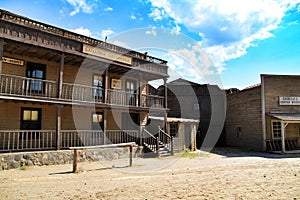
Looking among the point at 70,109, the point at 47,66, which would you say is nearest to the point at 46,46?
the point at 47,66

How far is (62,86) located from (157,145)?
708 centimetres

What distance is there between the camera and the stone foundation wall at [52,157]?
11.0m

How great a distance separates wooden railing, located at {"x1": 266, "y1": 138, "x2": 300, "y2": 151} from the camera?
20.0m

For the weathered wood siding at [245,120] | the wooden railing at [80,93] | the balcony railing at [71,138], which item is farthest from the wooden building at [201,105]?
the wooden railing at [80,93]

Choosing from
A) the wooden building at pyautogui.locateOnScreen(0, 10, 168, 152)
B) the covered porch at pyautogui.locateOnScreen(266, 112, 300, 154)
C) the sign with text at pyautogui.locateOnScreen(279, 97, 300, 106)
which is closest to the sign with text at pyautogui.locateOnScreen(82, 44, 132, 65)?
the wooden building at pyautogui.locateOnScreen(0, 10, 168, 152)

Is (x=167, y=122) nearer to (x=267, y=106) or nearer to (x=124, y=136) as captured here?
(x=124, y=136)

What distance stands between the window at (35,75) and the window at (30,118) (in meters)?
1.16

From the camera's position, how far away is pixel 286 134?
20906 millimetres

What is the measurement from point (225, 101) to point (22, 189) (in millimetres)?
22435

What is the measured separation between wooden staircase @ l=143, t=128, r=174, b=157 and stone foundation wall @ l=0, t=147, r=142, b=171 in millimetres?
1802

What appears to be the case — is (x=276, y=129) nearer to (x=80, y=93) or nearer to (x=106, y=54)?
(x=106, y=54)

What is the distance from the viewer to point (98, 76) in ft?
56.3

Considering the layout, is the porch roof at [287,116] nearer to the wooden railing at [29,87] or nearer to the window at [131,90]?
the window at [131,90]

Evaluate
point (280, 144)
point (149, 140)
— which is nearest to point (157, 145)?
point (149, 140)
